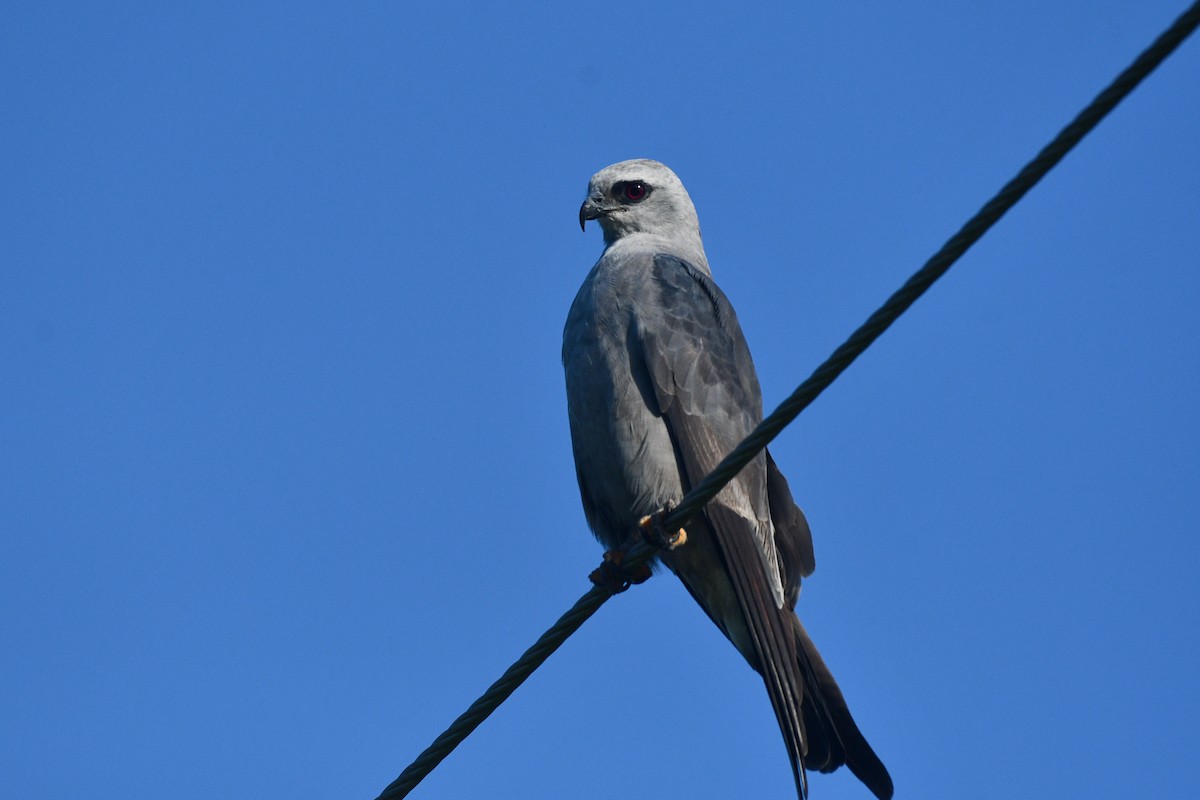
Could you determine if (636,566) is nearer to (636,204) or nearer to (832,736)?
(832,736)

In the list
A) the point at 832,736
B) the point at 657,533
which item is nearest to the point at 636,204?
the point at 657,533

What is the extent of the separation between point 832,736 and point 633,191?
353 cm

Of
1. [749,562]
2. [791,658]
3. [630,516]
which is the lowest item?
[791,658]

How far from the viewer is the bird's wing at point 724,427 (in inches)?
213

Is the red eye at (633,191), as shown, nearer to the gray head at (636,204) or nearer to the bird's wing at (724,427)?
the gray head at (636,204)

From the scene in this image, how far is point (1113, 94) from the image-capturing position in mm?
2670

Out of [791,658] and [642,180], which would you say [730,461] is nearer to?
[791,658]

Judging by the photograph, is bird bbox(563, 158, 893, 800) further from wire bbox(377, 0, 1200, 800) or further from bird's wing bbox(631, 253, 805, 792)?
wire bbox(377, 0, 1200, 800)

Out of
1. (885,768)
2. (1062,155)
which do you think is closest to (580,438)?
(885,768)

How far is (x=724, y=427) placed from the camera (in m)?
6.00

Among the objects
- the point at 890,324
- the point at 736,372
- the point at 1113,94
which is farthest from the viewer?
the point at 736,372

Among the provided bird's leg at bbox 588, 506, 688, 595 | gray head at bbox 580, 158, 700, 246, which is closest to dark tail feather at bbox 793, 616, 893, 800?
bird's leg at bbox 588, 506, 688, 595

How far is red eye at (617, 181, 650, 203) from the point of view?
298 inches

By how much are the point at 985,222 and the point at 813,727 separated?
304 cm
